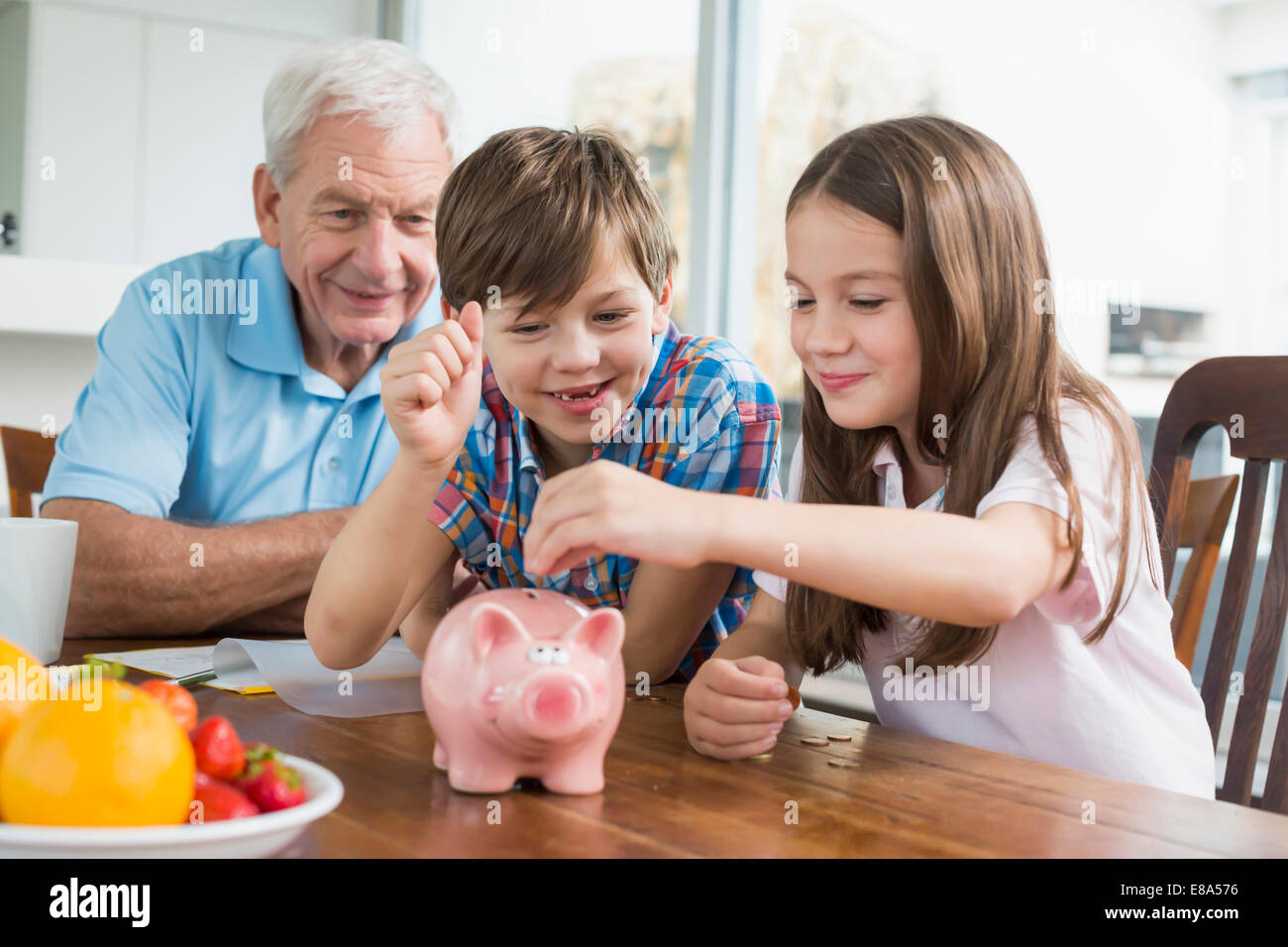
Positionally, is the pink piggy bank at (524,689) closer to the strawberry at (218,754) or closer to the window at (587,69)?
the strawberry at (218,754)

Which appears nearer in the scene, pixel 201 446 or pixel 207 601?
pixel 207 601

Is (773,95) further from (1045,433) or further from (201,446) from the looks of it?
(1045,433)

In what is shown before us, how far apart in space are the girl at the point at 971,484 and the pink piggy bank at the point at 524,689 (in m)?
0.15

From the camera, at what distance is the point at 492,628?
75 cm

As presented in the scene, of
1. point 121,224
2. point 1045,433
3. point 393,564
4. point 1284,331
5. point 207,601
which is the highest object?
point 121,224

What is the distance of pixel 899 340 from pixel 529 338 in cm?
35

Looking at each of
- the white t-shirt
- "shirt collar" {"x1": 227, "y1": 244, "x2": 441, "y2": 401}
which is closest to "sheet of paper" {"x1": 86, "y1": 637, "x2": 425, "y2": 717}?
the white t-shirt

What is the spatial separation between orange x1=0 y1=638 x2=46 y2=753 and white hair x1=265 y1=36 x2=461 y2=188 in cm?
118

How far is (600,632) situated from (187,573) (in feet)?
2.83

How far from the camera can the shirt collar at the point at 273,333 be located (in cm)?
180

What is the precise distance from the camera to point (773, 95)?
2873mm

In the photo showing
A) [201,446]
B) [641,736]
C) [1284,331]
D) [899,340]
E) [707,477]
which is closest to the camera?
[641,736]

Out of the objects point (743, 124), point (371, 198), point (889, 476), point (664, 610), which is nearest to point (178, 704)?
point (664, 610)
